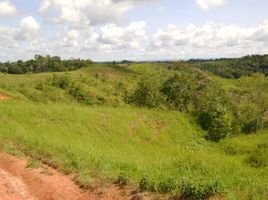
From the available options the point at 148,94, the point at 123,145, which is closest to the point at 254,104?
the point at 148,94

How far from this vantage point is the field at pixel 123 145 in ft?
29.7

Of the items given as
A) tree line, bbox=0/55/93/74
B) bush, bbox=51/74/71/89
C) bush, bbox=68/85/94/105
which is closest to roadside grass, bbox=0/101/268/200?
bush, bbox=68/85/94/105

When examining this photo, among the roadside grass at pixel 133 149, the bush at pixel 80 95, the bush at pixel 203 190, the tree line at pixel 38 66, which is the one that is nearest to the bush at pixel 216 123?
the roadside grass at pixel 133 149

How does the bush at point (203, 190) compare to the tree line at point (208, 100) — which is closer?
the bush at point (203, 190)

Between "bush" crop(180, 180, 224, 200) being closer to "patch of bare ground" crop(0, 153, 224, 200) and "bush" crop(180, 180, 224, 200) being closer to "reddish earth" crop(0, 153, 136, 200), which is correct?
"patch of bare ground" crop(0, 153, 224, 200)

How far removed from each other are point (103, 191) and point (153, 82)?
45789 mm

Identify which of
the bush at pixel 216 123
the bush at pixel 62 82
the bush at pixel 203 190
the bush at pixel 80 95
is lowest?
the bush at pixel 216 123

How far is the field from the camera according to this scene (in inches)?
356

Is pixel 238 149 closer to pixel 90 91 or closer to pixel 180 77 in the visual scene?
pixel 180 77

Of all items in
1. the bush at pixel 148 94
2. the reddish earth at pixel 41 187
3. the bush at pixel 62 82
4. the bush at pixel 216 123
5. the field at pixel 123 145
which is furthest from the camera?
the bush at pixel 62 82

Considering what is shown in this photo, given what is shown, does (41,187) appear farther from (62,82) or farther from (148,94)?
(62,82)

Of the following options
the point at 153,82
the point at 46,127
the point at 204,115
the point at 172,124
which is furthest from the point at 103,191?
the point at 153,82

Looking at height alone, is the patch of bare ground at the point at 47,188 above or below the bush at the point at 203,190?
below

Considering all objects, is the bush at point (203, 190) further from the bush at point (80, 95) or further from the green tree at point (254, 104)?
the green tree at point (254, 104)
